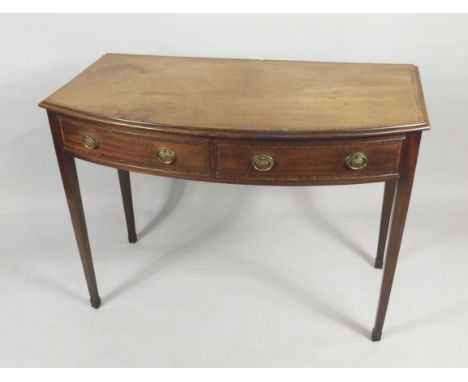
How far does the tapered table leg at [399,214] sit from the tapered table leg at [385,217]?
39 centimetres

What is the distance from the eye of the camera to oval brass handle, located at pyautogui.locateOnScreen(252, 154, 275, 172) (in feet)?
4.53

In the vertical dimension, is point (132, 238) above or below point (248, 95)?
below

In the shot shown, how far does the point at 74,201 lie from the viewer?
1.70 m

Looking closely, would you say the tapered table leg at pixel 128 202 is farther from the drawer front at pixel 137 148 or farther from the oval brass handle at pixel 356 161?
the oval brass handle at pixel 356 161

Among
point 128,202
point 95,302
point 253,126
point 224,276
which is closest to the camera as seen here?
point 253,126

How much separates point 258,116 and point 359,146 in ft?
0.95

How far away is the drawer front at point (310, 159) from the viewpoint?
135 cm

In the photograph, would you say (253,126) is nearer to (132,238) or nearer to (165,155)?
(165,155)

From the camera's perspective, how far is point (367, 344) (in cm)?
177

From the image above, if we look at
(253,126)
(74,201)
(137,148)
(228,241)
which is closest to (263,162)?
(253,126)

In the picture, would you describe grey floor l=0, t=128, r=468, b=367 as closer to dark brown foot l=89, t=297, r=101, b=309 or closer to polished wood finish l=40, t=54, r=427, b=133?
dark brown foot l=89, t=297, r=101, b=309

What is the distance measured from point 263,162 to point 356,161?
0.26 metres

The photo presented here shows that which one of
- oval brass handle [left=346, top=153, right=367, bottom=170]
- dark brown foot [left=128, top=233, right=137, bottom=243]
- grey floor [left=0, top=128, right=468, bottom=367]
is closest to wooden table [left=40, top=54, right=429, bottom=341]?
oval brass handle [left=346, top=153, right=367, bottom=170]

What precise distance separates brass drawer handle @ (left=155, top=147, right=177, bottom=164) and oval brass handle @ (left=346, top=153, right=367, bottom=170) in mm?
494
